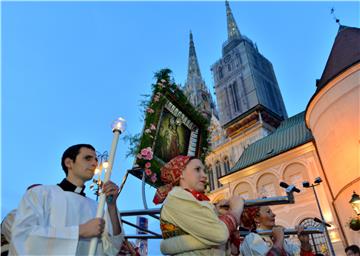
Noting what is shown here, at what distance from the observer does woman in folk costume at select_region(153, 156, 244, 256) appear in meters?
2.05

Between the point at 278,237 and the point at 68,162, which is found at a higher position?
the point at 68,162

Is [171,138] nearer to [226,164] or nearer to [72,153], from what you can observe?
[72,153]

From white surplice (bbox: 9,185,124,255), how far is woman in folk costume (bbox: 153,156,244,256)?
44cm

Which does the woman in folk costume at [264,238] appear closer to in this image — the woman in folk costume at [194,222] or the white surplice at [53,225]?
the woman in folk costume at [194,222]

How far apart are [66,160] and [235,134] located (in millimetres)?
34925

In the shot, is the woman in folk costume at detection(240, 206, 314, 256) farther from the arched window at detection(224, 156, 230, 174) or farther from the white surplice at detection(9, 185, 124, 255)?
the arched window at detection(224, 156, 230, 174)

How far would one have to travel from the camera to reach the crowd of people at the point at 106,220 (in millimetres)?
1928

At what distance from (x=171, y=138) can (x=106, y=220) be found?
1.95 metres

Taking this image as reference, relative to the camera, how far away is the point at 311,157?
21.1 m

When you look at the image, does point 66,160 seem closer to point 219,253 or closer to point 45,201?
point 45,201

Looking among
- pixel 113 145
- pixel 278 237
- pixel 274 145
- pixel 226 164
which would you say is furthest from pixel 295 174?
pixel 113 145

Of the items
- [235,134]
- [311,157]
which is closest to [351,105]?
[311,157]

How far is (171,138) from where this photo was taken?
406 cm

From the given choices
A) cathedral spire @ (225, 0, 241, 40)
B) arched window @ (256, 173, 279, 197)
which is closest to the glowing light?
arched window @ (256, 173, 279, 197)
